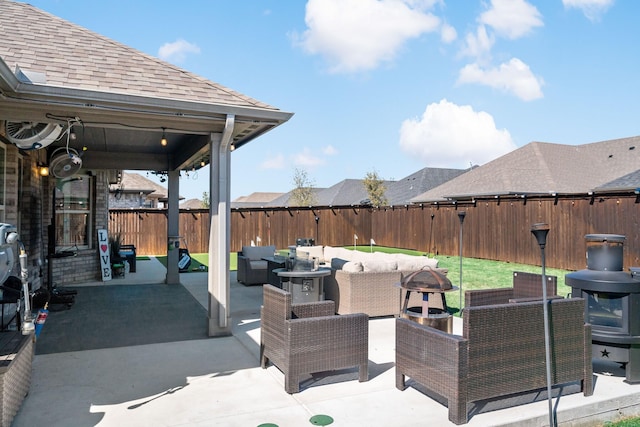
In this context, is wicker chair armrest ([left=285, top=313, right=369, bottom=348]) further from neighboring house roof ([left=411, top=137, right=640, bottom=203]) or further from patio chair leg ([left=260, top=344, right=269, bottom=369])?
neighboring house roof ([left=411, top=137, right=640, bottom=203])

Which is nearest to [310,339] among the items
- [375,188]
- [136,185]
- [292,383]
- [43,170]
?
[292,383]

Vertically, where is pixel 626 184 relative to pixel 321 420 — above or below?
above

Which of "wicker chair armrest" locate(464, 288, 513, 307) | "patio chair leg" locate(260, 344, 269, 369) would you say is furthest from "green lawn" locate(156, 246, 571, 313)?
"patio chair leg" locate(260, 344, 269, 369)

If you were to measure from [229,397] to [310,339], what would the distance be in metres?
0.79

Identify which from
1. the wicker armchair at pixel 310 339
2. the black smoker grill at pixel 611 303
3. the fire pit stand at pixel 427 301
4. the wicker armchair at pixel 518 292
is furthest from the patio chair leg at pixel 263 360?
the black smoker grill at pixel 611 303

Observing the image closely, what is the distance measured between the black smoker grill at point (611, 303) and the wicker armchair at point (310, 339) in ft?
6.71

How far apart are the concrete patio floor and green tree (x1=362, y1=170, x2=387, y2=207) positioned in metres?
26.4

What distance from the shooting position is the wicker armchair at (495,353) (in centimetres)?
307

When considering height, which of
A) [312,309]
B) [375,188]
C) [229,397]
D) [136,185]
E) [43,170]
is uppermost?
[375,188]

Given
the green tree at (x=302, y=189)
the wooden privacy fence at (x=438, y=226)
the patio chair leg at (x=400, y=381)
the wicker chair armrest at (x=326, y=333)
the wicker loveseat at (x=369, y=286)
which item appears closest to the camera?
the wicker chair armrest at (x=326, y=333)

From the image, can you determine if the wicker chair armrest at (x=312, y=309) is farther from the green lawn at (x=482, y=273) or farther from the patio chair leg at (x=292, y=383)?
the green lawn at (x=482, y=273)

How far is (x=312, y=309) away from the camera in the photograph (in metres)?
4.04

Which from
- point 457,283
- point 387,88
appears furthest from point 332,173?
point 457,283

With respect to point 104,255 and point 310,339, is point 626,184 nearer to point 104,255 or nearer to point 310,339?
point 310,339
